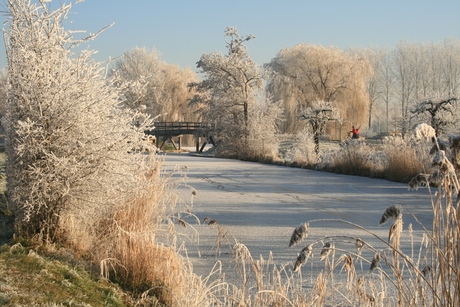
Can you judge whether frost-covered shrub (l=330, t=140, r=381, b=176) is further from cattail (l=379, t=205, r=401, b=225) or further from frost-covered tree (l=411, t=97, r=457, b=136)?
cattail (l=379, t=205, r=401, b=225)

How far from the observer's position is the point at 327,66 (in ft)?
179

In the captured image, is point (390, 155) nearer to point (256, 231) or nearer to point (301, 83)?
point (256, 231)

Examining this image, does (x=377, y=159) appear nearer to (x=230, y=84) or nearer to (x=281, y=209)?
(x=281, y=209)

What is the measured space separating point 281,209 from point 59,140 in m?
5.36

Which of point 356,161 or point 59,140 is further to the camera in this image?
point 356,161

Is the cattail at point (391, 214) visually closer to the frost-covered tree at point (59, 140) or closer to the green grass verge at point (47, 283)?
the green grass verge at point (47, 283)

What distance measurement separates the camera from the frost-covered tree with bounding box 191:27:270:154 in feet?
130

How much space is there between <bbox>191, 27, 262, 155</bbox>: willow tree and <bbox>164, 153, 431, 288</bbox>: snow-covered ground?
20.9 m

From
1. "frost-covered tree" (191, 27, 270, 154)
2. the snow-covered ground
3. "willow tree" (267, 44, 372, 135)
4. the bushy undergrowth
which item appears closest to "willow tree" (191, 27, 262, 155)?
"frost-covered tree" (191, 27, 270, 154)

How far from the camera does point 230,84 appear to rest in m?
42.6

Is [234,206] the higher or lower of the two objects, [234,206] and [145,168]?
the lower

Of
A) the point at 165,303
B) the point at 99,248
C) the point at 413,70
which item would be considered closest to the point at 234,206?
the point at 99,248

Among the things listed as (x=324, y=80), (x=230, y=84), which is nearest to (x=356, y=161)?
(x=230, y=84)

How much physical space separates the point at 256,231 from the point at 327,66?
47970 millimetres
